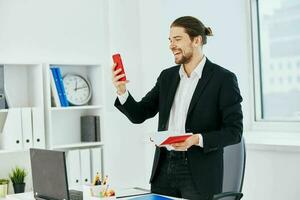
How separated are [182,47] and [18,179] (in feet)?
6.20

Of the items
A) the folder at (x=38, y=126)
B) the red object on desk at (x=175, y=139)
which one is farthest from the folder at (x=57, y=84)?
the red object on desk at (x=175, y=139)

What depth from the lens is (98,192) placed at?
2.41 metres

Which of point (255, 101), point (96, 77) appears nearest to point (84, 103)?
point (96, 77)

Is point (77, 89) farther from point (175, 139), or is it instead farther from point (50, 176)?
point (175, 139)

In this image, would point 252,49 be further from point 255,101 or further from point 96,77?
point 96,77

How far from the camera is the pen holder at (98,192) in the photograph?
2391 mm

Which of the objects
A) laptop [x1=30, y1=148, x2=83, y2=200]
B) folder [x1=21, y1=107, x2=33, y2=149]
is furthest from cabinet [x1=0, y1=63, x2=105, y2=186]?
laptop [x1=30, y1=148, x2=83, y2=200]

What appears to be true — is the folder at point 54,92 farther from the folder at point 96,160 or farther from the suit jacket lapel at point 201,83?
the suit jacket lapel at point 201,83

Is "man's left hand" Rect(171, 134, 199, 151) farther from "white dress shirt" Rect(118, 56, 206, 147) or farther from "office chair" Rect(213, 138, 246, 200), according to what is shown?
"office chair" Rect(213, 138, 246, 200)

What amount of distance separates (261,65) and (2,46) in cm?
229

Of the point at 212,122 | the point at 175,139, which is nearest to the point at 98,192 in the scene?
the point at 175,139

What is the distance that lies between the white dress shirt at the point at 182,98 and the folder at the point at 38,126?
1360 mm

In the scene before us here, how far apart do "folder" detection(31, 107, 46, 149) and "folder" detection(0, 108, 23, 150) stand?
0.40 ft

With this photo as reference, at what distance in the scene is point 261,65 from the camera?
4.51 meters
